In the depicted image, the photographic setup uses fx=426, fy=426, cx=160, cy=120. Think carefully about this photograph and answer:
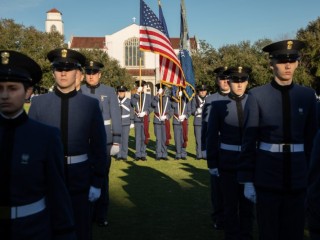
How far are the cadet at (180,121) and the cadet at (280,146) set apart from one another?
8477mm

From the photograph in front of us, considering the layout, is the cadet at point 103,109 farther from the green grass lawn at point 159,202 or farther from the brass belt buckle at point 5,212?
the brass belt buckle at point 5,212

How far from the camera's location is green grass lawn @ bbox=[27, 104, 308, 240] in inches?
233

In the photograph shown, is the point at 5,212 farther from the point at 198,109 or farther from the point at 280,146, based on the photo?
the point at 198,109

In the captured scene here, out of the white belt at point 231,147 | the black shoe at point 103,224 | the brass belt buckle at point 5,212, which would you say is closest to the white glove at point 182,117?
the black shoe at point 103,224

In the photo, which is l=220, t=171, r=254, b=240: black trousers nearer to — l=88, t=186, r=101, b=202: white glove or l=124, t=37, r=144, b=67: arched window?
l=88, t=186, r=101, b=202: white glove

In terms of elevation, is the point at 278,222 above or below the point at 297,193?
below

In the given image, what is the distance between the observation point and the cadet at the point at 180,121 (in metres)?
12.6

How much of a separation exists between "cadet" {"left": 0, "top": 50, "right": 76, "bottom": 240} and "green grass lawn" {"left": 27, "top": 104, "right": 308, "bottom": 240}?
10.4ft

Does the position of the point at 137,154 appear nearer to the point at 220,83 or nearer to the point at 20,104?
the point at 220,83

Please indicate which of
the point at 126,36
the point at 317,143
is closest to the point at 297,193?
the point at 317,143

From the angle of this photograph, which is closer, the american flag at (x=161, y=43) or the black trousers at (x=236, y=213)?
the black trousers at (x=236, y=213)

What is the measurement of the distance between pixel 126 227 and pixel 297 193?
291cm

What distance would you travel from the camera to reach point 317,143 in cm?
262

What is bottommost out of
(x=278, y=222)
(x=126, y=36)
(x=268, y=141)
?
(x=278, y=222)
